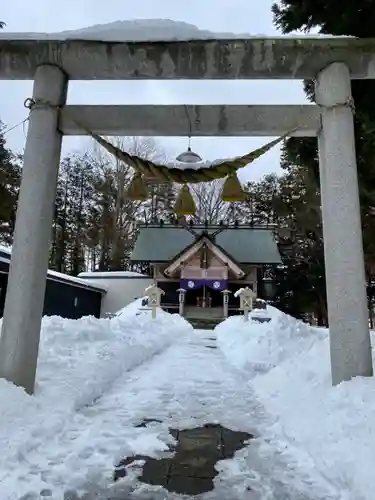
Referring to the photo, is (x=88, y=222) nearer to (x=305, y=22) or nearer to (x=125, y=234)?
(x=125, y=234)

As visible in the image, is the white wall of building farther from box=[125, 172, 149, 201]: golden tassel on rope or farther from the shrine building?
box=[125, 172, 149, 201]: golden tassel on rope

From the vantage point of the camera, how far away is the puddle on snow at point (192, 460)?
2900 millimetres

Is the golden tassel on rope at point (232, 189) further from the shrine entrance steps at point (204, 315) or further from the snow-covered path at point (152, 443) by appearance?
the shrine entrance steps at point (204, 315)

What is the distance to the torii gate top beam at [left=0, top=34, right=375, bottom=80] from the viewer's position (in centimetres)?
487

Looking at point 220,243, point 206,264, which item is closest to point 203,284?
point 206,264

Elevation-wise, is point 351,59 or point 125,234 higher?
point 125,234

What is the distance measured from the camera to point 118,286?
2566 cm

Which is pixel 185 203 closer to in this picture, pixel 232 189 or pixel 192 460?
pixel 232 189

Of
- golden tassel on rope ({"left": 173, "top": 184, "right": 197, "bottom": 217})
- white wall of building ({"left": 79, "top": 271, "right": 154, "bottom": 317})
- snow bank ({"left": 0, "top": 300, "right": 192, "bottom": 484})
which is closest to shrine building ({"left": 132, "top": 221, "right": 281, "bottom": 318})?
white wall of building ({"left": 79, "top": 271, "right": 154, "bottom": 317})

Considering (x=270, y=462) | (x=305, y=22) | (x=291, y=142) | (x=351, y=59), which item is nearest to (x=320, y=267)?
(x=291, y=142)

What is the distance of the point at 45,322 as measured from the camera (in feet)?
25.9

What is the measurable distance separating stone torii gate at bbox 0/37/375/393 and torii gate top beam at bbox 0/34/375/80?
0.01 m

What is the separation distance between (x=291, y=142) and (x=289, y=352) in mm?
4700

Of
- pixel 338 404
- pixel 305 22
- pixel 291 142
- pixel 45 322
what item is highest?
pixel 305 22
